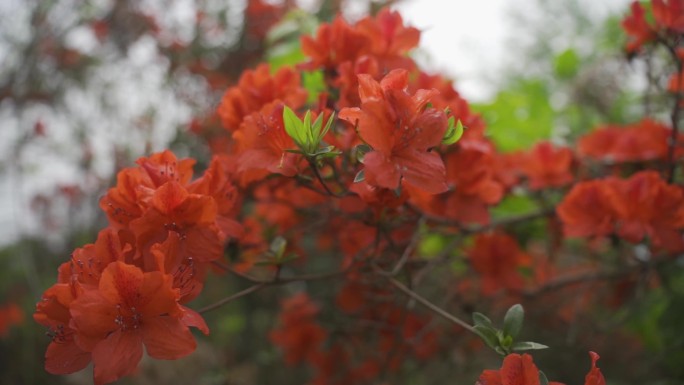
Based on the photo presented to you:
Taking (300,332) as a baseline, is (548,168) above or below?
above

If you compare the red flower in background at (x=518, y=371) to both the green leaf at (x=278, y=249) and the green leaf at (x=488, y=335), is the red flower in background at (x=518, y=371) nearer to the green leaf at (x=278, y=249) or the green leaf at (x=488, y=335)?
the green leaf at (x=488, y=335)

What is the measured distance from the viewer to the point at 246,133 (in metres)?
0.95

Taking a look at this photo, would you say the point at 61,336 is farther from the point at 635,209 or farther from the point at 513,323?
the point at 635,209

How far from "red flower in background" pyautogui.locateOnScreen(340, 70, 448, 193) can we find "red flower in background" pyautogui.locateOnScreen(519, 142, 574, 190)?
861mm

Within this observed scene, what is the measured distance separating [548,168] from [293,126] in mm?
960

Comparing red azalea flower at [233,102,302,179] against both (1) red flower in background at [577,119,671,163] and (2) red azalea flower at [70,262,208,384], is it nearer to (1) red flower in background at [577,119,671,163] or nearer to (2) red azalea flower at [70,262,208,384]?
(2) red azalea flower at [70,262,208,384]

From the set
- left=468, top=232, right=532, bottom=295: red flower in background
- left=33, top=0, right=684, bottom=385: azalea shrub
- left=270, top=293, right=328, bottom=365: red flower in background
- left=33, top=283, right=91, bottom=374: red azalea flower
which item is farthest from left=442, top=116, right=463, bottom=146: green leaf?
left=270, top=293, right=328, bottom=365: red flower in background

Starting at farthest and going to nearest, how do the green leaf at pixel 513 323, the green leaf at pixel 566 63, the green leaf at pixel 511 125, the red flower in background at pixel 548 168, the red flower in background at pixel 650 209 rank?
1. the green leaf at pixel 566 63
2. the green leaf at pixel 511 125
3. the red flower in background at pixel 548 168
4. the red flower in background at pixel 650 209
5. the green leaf at pixel 513 323

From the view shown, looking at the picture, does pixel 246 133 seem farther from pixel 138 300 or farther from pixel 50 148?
pixel 50 148

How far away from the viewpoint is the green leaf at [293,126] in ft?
2.78

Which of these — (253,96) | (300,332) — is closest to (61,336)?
(253,96)

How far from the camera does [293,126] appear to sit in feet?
2.79

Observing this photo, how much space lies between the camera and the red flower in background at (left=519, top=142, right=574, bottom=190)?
5.13 ft

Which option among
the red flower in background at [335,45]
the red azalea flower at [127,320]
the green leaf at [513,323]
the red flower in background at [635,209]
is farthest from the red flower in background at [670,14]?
the red azalea flower at [127,320]
